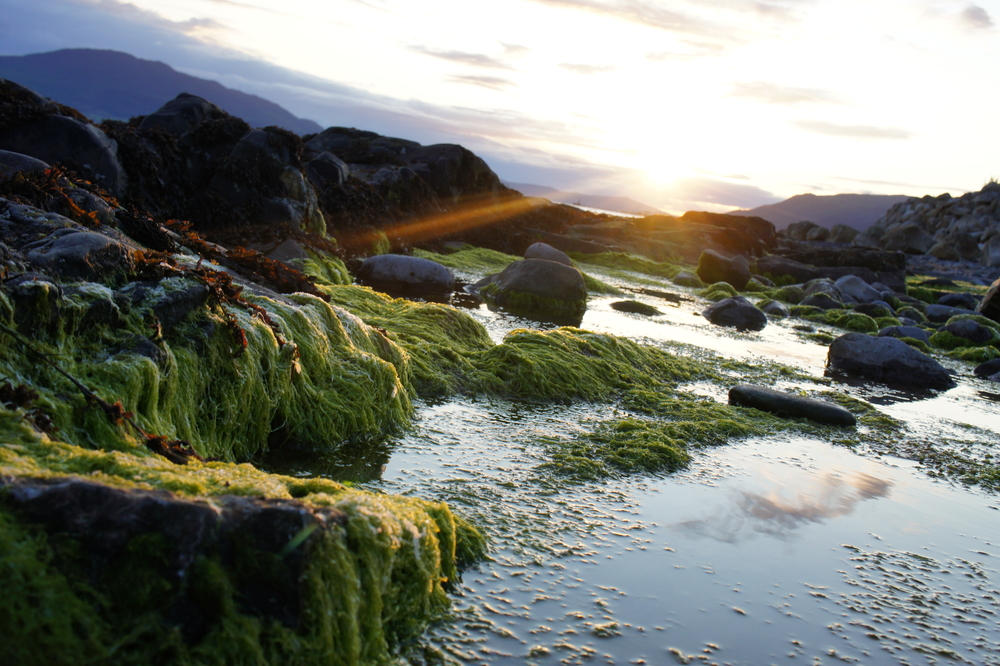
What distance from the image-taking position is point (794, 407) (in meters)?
7.17

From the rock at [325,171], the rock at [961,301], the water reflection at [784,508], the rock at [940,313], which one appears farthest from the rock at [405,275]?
the rock at [961,301]

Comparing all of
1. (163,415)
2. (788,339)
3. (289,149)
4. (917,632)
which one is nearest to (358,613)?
(163,415)

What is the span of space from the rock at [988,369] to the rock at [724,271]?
12152 millimetres

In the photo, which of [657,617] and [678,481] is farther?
[678,481]

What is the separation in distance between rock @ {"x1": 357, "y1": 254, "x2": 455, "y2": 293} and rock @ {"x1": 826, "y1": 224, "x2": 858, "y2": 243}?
184ft

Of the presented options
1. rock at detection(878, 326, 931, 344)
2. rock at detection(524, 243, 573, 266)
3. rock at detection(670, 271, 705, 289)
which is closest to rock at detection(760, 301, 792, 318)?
rock at detection(878, 326, 931, 344)

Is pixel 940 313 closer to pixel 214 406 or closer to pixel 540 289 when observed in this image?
pixel 540 289

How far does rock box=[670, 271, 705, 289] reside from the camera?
23.7m

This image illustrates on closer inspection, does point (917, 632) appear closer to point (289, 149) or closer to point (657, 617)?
point (657, 617)

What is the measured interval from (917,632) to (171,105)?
18121 mm

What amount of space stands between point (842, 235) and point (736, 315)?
5370cm

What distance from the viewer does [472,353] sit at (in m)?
7.72

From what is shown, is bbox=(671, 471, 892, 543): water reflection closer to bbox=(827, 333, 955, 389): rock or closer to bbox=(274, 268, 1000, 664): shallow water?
bbox=(274, 268, 1000, 664): shallow water

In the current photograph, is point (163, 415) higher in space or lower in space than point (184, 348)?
lower
